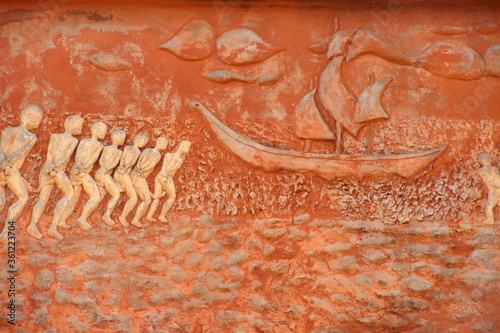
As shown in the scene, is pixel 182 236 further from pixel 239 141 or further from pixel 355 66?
pixel 355 66

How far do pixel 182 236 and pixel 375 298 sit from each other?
126 cm

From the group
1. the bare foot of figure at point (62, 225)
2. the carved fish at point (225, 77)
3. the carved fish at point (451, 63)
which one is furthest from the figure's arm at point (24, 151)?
the carved fish at point (451, 63)

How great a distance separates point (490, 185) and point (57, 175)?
2750 millimetres

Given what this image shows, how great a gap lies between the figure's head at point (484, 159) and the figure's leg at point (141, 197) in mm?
2146

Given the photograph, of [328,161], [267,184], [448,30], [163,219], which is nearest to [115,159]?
[163,219]

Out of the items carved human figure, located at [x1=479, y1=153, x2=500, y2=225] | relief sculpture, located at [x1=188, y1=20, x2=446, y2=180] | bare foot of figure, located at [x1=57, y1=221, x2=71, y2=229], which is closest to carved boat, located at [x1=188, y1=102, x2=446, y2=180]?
relief sculpture, located at [x1=188, y1=20, x2=446, y2=180]

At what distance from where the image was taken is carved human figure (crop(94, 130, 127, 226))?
3521 mm

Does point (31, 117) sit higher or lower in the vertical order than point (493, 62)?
lower

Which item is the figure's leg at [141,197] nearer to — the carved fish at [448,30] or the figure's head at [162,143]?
the figure's head at [162,143]

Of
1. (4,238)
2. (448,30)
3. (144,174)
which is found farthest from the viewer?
(448,30)

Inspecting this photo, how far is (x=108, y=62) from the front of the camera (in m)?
3.62

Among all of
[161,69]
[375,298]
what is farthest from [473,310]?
[161,69]

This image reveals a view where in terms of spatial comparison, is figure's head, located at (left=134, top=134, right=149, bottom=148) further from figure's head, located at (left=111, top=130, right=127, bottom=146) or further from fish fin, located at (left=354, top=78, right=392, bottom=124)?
fish fin, located at (left=354, top=78, right=392, bottom=124)

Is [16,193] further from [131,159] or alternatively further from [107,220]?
[131,159]
